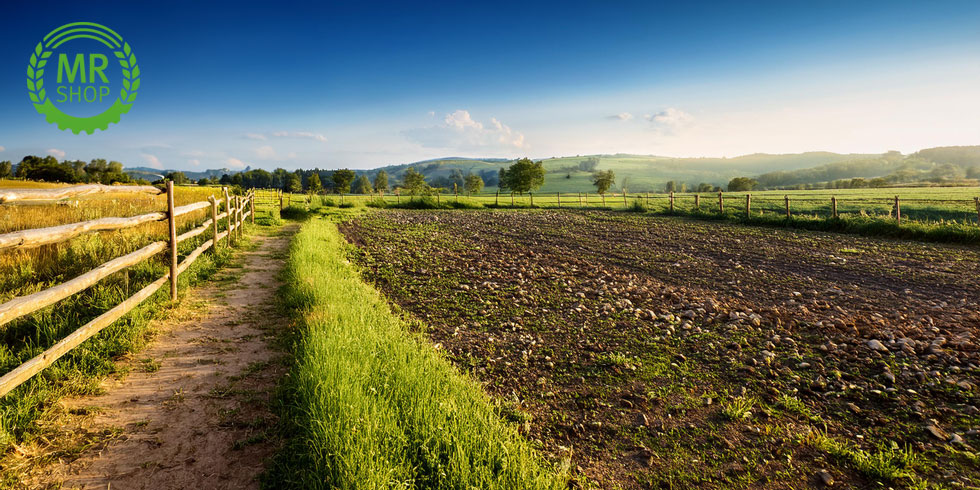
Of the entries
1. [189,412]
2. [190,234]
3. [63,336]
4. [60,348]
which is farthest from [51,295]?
[190,234]

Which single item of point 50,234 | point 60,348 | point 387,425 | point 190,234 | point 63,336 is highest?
point 50,234

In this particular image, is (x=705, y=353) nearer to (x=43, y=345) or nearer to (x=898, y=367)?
(x=898, y=367)

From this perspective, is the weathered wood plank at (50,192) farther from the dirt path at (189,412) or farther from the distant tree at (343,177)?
the distant tree at (343,177)

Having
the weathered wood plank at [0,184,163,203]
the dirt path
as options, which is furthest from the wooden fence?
the dirt path

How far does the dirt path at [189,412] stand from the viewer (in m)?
3.32

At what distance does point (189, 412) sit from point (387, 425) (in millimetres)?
2346

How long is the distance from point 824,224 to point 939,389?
21292 millimetres

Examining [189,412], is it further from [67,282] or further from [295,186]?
[295,186]

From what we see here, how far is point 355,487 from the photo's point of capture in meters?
2.74

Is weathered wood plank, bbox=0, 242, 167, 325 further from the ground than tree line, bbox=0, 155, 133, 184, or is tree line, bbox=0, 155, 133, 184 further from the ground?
tree line, bbox=0, 155, 133, 184

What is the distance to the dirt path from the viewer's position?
3321 mm

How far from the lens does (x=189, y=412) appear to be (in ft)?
13.7

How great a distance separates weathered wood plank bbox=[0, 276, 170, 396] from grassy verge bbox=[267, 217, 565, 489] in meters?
2.08

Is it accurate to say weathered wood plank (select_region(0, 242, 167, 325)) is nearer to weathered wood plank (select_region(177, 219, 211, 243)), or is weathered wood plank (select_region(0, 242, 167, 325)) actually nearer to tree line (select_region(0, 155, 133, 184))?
weathered wood plank (select_region(177, 219, 211, 243))
